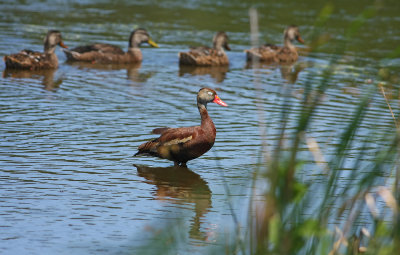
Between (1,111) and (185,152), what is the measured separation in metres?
4.04

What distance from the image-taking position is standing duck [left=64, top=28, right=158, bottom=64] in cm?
1692

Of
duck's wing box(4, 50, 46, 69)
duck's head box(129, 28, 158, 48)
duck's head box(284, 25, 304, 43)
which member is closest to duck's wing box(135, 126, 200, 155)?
duck's wing box(4, 50, 46, 69)

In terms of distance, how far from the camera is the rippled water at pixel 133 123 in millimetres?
6738

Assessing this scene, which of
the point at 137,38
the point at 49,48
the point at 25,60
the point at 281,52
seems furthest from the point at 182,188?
the point at 281,52

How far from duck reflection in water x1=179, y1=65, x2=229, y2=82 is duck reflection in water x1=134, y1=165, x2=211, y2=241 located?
274 inches

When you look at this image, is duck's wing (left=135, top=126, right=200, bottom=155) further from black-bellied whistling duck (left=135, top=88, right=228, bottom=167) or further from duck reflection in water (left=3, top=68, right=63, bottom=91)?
duck reflection in water (left=3, top=68, right=63, bottom=91)

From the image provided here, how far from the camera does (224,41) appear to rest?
18.2 metres

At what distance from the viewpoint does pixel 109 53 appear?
677 inches

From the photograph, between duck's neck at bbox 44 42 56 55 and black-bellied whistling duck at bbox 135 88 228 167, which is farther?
duck's neck at bbox 44 42 56 55

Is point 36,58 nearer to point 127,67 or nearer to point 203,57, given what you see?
point 127,67

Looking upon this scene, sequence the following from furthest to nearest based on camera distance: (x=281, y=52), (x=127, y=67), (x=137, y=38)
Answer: (x=281, y=52)
(x=137, y=38)
(x=127, y=67)

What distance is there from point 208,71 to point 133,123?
5.84 meters

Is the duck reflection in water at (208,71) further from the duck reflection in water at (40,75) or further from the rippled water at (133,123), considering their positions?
the duck reflection in water at (40,75)

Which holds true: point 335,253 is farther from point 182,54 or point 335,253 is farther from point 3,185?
point 182,54
